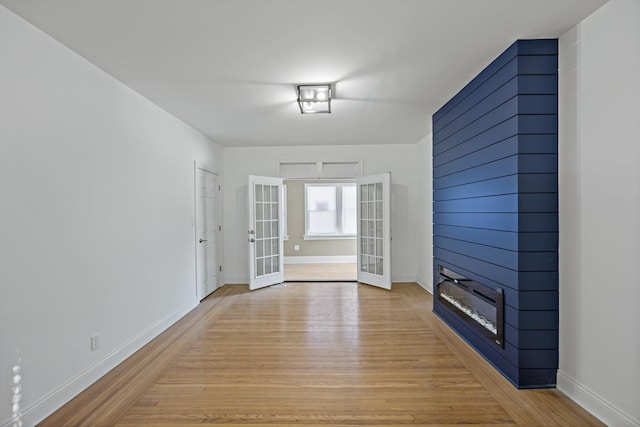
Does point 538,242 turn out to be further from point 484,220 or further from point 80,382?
point 80,382

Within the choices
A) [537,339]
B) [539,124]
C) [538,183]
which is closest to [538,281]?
[537,339]

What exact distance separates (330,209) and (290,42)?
5917mm

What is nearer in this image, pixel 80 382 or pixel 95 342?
pixel 80 382

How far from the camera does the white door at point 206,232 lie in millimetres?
4441

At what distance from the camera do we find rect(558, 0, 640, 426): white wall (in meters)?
1.71

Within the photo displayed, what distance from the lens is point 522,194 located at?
7.17 feet

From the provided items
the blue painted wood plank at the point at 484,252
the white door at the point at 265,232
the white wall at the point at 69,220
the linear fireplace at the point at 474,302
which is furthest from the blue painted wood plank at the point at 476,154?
the white wall at the point at 69,220

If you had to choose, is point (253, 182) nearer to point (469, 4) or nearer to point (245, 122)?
point (245, 122)

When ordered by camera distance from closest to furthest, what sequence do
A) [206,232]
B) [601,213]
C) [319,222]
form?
[601,213], [206,232], [319,222]

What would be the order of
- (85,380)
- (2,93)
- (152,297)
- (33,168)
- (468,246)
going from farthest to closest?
(152,297), (468,246), (85,380), (33,168), (2,93)

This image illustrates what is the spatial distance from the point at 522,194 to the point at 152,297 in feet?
11.7

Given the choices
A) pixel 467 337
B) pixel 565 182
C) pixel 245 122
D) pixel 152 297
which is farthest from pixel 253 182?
pixel 565 182

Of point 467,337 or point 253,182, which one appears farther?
point 253,182

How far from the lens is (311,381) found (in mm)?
2359
